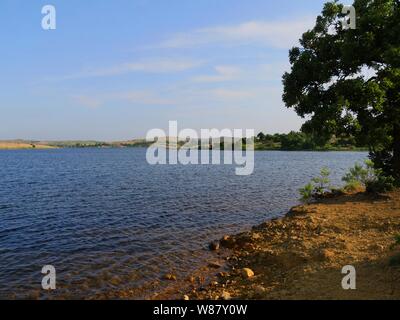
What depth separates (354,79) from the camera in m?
23.0

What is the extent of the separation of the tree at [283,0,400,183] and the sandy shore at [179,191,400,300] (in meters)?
5.24

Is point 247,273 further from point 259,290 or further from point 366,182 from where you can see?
point 366,182

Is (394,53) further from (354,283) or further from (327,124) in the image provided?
(354,283)

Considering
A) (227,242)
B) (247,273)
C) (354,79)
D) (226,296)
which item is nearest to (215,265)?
(247,273)

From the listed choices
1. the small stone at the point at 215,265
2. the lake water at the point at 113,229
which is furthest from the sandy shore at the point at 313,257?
the lake water at the point at 113,229

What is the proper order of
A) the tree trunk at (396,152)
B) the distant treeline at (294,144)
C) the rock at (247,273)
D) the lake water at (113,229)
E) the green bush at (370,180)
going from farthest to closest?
the distant treeline at (294,144) → the green bush at (370,180) → the tree trunk at (396,152) → the lake water at (113,229) → the rock at (247,273)

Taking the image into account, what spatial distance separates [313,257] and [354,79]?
43.8 ft

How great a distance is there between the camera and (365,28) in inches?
912

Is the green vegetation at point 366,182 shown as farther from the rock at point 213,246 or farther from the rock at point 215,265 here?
the rock at point 215,265

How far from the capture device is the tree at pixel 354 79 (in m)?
22.2

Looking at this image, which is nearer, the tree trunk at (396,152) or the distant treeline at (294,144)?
the tree trunk at (396,152)

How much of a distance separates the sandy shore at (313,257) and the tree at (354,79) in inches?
206
